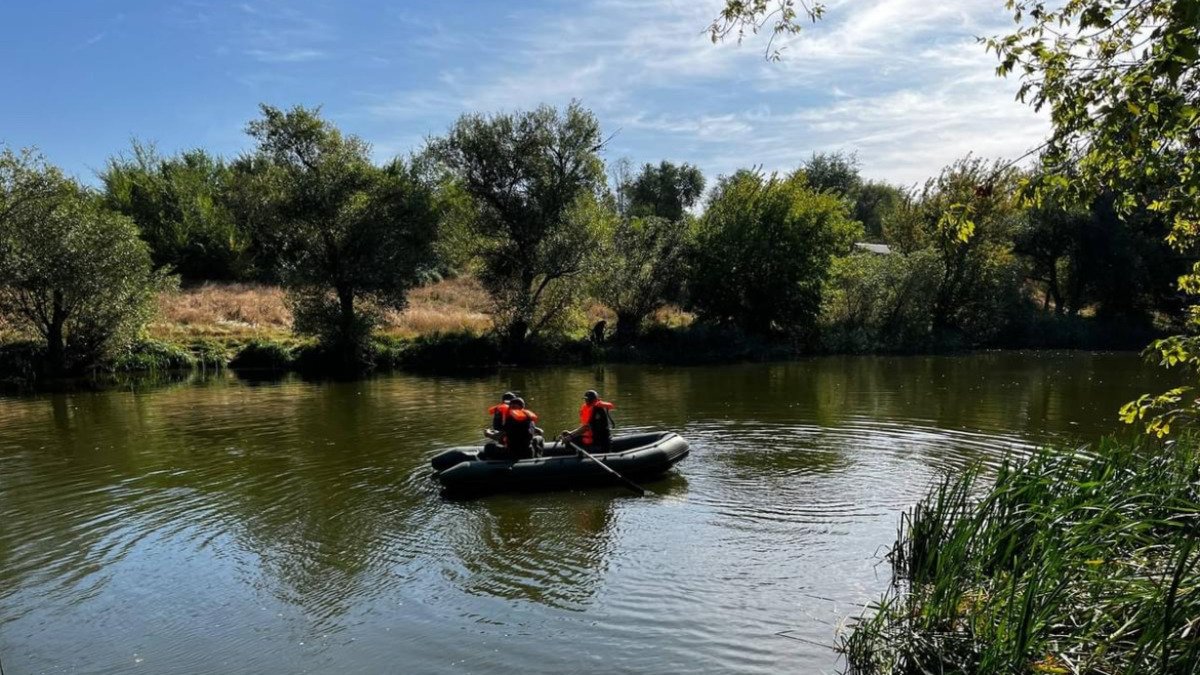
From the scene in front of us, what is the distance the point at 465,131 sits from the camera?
100 feet

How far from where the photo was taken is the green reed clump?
4309mm

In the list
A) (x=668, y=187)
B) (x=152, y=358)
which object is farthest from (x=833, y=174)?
(x=152, y=358)

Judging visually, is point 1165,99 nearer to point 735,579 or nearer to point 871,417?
point 735,579

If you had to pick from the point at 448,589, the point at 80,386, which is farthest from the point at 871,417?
the point at 80,386

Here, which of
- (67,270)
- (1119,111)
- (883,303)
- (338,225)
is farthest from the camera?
(883,303)

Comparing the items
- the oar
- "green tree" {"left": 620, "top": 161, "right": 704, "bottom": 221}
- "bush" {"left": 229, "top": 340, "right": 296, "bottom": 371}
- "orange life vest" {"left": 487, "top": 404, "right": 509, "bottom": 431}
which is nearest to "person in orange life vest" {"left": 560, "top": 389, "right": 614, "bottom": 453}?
the oar

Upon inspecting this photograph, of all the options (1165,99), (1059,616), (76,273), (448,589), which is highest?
(76,273)

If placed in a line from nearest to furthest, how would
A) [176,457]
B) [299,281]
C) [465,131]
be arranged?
[176,457]
[299,281]
[465,131]

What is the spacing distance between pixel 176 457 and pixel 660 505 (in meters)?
9.04

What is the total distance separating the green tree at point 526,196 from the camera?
30484 mm

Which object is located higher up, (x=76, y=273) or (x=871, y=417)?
(x=76, y=273)

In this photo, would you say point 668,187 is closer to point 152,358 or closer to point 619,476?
point 152,358

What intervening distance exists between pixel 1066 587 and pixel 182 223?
45.8 m

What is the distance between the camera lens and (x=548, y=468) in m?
11.6
